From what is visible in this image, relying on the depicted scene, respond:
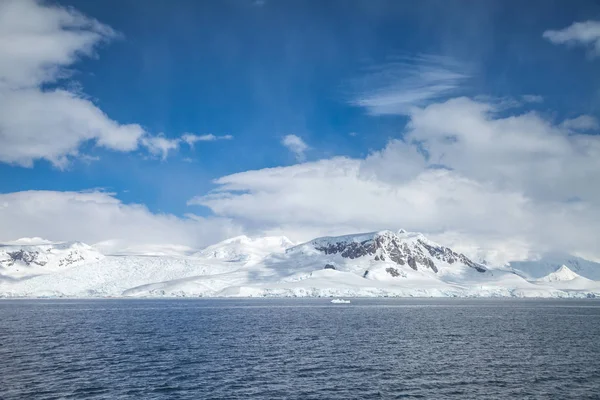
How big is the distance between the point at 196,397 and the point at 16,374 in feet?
75.3

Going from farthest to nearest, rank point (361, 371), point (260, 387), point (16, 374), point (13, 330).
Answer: point (13, 330)
point (361, 371)
point (16, 374)
point (260, 387)

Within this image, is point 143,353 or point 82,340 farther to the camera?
point 82,340

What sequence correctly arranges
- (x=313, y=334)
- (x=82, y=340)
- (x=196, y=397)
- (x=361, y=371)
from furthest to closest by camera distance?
(x=313, y=334) → (x=82, y=340) → (x=361, y=371) → (x=196, y=397)

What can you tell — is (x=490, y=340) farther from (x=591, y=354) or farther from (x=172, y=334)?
(x=172, y=334)

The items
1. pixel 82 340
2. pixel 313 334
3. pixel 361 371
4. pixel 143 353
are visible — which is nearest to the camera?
pixel 361 371

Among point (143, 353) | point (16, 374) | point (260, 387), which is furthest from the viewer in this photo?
point (143, 353)

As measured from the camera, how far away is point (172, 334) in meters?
101

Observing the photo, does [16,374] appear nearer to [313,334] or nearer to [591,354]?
[313,334]

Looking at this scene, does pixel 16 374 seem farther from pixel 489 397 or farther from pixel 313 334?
pixel 313 334

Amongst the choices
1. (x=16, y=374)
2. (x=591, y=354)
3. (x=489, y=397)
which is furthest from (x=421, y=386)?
(x=16, y=374)

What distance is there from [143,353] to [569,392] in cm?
5399

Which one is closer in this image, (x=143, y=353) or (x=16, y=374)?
(x=16, y=374)

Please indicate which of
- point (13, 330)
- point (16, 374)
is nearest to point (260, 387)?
point (16, 374)

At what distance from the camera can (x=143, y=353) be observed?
74.0m
